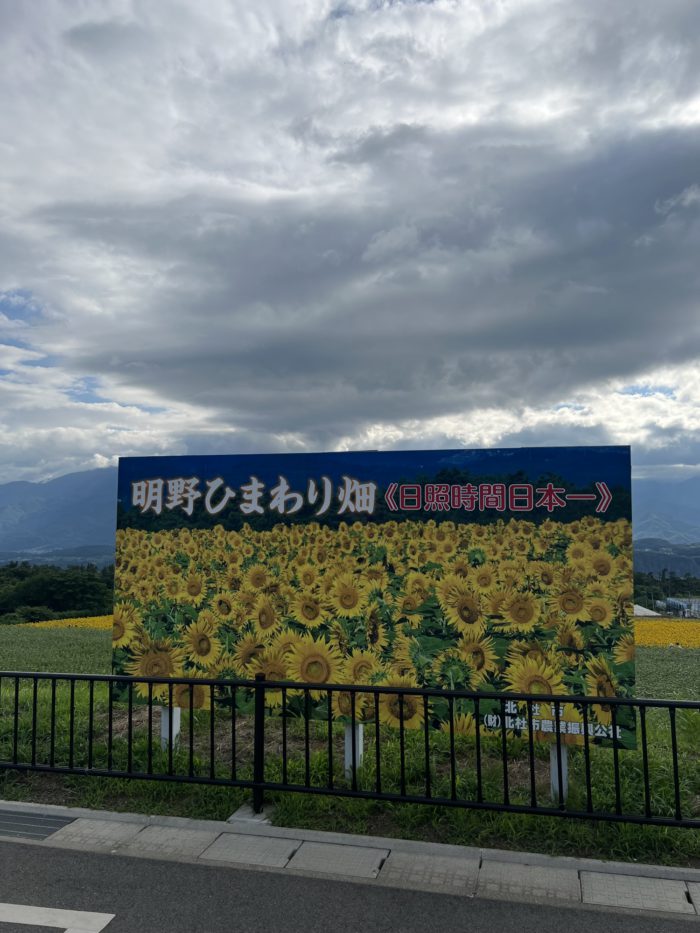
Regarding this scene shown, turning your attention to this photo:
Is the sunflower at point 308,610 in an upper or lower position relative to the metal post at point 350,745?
upper

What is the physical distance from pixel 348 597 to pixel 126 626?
237cm

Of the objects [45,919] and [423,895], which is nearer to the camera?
[45,919]

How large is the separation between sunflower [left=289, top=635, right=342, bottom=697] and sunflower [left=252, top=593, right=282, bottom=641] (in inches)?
10.7

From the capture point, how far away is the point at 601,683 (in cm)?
605

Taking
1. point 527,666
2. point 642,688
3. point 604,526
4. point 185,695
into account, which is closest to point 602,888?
point 527,666

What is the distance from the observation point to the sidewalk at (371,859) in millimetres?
4578

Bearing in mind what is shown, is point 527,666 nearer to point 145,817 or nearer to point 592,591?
point 592,591

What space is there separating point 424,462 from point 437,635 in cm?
151

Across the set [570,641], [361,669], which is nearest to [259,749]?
[361,669]

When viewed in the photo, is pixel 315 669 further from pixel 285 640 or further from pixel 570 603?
pixel 570 603

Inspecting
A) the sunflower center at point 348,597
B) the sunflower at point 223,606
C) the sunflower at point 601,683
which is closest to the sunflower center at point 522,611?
the sunflower at point 601,683

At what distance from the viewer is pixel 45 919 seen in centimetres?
423

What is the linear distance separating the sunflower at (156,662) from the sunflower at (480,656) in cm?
277

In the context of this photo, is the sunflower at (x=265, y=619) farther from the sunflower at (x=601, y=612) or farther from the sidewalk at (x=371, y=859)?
the sunflower at (x=601, y=612)
